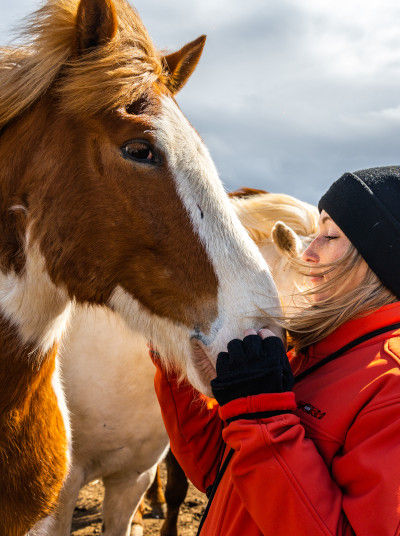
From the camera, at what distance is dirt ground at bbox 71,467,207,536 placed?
460 cm

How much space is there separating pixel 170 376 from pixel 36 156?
1.04 meters

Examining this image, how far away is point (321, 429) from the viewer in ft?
4.95

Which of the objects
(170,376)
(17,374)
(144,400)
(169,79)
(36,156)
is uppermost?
(169,79)

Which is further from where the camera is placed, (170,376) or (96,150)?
(170,376)

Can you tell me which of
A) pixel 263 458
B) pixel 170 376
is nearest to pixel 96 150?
pixel 170 376

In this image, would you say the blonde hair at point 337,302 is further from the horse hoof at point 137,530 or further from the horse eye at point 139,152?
the horse hoof at point 137,530

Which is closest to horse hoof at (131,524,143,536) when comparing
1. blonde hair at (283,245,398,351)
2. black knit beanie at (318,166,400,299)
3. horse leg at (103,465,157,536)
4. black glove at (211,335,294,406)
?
horse leg at (103,465,157,536)

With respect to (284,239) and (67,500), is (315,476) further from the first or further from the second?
(67,500)

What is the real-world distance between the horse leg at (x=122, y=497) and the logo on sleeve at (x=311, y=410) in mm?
2058

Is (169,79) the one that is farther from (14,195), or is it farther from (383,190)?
(383,190)

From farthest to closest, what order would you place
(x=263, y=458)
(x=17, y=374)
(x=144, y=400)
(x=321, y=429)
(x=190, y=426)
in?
1. (x=144, y=400)
2. (x=190, y=426)
3. (x=17, y=374)
4. (x=321, y=429)
5. (x=263, y=458)

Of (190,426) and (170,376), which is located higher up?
(170,376)

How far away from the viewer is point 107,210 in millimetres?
1705

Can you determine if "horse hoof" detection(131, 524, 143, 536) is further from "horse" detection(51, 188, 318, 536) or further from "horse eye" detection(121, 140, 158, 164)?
"horse eye" detection(121, 140, 158, 164)
